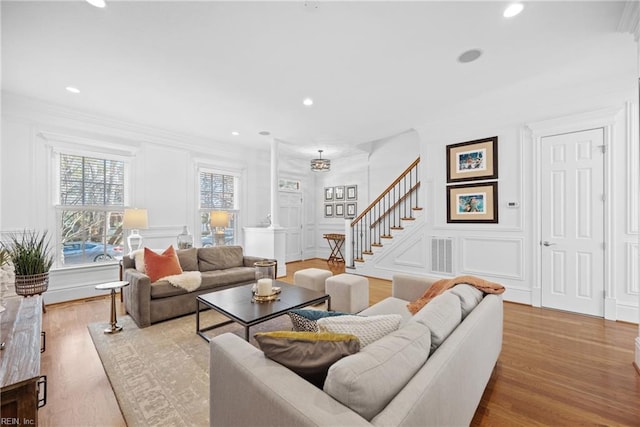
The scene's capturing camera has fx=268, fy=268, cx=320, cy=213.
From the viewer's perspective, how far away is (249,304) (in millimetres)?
2449

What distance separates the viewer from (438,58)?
2682 mm

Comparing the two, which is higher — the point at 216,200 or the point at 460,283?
the point at 216,200

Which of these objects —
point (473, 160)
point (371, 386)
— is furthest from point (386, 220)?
point (371, 386)

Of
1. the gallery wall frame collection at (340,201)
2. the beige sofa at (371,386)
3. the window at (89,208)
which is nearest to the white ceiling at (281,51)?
the window at (89,208)

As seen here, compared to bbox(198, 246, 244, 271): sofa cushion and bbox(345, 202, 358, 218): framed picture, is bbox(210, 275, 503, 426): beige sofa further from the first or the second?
bbox(345, 202, 358, 218): framed picture

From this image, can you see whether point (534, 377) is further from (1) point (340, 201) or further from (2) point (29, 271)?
(1) point (340, 201)

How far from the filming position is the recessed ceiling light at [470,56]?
101 inches

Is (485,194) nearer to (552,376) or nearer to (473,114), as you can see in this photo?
(473,114)

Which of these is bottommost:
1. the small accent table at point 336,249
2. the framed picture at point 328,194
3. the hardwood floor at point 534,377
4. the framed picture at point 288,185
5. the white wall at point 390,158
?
the hardwood floor at point 534,377

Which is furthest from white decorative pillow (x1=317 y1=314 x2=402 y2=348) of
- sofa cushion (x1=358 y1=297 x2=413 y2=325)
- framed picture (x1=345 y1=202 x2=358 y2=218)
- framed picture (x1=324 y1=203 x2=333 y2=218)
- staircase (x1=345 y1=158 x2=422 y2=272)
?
framed picture (x1=324 y1=203 x2=333 y2=218)

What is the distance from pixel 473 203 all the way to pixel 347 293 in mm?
2542

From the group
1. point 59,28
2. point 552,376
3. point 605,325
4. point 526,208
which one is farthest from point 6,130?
point 605,325

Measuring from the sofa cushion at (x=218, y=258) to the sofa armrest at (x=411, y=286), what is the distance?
2.54m

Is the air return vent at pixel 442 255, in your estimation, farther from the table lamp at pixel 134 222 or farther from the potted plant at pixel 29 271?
the potted plant at pixel 29 271
